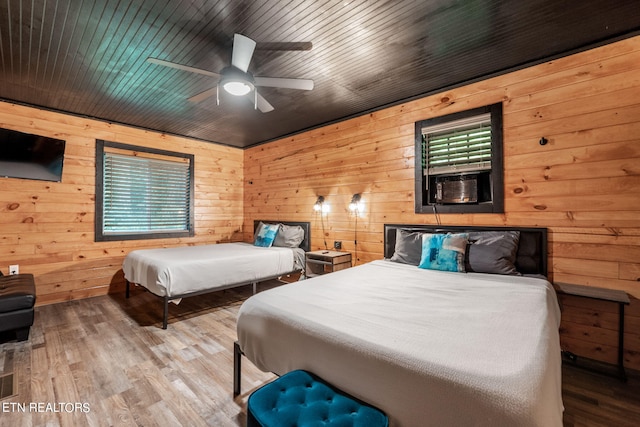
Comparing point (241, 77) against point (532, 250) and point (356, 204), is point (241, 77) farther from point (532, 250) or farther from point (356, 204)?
point (532, 250)

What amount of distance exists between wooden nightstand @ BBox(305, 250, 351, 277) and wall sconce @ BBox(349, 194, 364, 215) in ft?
2.06

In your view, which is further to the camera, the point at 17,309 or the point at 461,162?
the point at 461,162

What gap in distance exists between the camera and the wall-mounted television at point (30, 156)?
11.1ft

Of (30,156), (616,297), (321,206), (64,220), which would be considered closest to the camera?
(616,297)

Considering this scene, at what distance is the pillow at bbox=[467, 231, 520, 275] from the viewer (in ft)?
7.95

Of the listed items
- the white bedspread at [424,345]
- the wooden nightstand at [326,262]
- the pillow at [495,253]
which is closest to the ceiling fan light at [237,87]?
the white bedspread at [424,345]

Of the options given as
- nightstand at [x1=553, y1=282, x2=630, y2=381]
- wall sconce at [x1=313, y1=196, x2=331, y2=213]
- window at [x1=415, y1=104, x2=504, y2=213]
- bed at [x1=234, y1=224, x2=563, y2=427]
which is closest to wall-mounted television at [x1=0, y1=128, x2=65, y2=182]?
wall sconce at [x1=313, y1=196, x2=331, y2=213]

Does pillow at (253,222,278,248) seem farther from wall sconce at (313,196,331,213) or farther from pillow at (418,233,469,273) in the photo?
pillow at (418,233,469,273)

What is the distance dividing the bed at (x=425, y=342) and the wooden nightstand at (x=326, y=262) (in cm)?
122

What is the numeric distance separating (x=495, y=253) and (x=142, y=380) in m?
3.06

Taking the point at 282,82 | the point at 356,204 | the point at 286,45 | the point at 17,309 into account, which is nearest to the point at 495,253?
the point at 356,204

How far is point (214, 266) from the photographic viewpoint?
335 cm

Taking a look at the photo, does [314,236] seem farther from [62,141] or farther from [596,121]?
[62,141]

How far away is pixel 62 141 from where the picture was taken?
3.72m
